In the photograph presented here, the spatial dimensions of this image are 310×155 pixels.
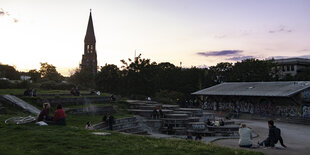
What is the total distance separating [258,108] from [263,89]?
10.5ft

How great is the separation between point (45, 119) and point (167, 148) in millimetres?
7375

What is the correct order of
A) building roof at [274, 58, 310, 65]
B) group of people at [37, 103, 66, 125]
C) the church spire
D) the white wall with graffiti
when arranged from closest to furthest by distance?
group of people at [37, 103, 66, 125], the white wall with graffiti, building roof at [274, 58, 310, 65], the church spire

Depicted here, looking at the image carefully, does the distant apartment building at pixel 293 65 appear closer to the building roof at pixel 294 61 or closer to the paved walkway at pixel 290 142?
the building roof at pixel 294 61

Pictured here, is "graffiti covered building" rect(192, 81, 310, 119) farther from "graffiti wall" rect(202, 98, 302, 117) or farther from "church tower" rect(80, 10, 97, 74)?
"church tower" rect(80, 10, 97, 74)

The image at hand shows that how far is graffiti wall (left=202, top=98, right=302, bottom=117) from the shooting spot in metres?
37.2

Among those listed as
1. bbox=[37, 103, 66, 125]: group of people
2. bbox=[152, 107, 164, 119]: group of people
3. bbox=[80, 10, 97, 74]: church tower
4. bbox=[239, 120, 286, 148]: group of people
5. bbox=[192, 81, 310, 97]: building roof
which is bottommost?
bbox=[152, 107, 164, 119]: group of people

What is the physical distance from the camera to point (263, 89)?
137ft

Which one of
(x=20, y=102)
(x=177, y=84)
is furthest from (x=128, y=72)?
(x=20, y=102)

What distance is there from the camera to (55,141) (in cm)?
970

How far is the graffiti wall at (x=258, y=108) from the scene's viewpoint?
37.2 m

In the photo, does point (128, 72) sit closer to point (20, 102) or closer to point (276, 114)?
point (276, 114)

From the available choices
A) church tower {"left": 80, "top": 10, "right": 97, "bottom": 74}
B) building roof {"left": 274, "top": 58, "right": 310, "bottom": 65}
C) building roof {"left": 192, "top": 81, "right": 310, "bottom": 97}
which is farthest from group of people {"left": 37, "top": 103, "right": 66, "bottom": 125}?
building roof {"left": 274, "top": 58, "right": 310, "bottom": 65}

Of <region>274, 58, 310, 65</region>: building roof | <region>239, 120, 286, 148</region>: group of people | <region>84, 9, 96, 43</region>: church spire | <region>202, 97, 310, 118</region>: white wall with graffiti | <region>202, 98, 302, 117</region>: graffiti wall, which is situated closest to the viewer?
<region>239, 120, 286, 148</region>: group of people

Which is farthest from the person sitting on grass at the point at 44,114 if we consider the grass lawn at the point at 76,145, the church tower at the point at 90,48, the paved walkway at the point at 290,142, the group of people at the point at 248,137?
the church tower at the point at 90,48
